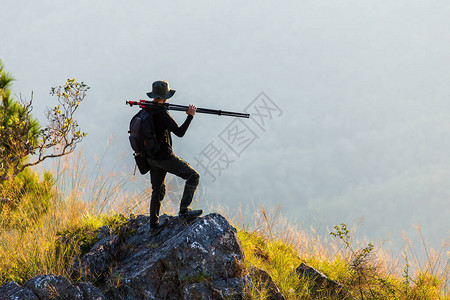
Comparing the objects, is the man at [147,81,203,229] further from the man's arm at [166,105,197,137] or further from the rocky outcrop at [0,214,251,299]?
the rocky outcrop at [0,214,251,299]

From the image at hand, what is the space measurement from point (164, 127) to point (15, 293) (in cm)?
291

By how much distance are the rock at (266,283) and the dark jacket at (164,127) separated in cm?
213

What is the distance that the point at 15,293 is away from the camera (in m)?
5.59

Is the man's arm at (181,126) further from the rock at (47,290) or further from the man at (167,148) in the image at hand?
the rock at (47,290)

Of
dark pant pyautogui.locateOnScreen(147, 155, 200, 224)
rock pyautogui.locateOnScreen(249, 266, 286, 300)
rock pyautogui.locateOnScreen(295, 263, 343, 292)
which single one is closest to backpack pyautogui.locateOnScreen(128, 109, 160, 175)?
dark pant pyautogui.locateOnScreen(147, 155, 200, 224)

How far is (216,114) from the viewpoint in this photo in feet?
22.2

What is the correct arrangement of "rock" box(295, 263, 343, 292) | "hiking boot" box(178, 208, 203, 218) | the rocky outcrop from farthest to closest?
"rock" box(295, 263, 343, 292) → "hiking boot" box(178, 208, 203, 218) → the rocky outcrop

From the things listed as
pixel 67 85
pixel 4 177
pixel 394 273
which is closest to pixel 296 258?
pixel 394 273

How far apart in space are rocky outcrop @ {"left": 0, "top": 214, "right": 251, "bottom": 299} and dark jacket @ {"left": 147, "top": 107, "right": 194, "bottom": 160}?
1096 mm

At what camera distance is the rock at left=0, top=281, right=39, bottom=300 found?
5.54 meters

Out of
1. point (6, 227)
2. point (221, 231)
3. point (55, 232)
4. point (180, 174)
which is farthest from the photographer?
point (6, 227)

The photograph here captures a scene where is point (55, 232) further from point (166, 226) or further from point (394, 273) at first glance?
point (394, 273)

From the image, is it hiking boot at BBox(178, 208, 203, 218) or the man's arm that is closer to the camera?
the man's arm

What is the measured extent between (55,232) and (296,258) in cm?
483
